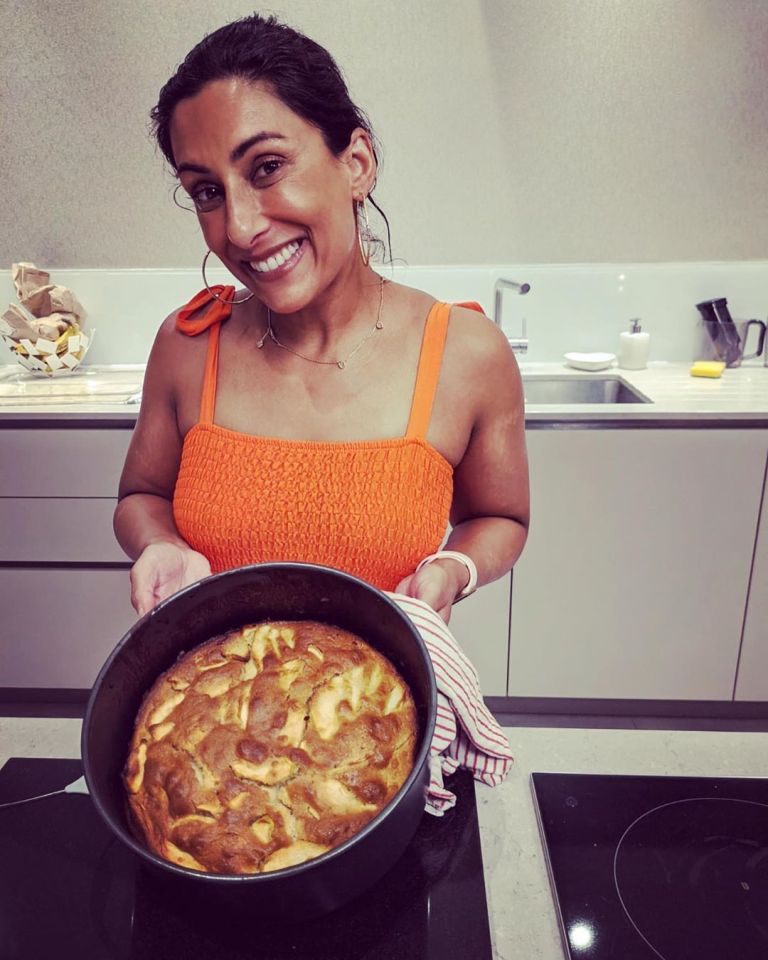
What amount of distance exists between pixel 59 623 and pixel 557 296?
1.98 m

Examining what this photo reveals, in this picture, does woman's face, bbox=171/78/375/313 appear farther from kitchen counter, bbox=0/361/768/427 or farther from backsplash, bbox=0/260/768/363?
A: backsplash, bbox=0/260/768/363

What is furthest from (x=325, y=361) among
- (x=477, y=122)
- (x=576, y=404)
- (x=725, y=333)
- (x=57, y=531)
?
(x=725, y=333)

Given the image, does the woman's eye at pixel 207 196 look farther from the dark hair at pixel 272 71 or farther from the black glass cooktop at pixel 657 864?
the black glass cooktop at pixel 657 864

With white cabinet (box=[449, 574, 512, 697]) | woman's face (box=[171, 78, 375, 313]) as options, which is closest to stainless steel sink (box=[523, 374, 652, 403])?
white cabinet (box=[449, 574, 512, 697])

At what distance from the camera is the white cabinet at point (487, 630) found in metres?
2.03

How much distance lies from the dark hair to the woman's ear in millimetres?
28

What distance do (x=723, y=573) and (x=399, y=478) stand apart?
142cm

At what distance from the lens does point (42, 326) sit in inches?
90.6

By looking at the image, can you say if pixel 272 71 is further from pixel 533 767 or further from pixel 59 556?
pixel 59 556

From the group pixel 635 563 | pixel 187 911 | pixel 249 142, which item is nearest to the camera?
pixel 187 911

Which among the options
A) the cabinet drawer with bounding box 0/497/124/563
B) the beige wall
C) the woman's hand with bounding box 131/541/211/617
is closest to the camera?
the woman's hand with bounding box 131/541/211/617

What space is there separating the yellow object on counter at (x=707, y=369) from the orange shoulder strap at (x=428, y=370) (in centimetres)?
148

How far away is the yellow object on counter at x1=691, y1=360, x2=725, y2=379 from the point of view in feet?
7.25

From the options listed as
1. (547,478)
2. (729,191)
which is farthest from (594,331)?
(547,478)
